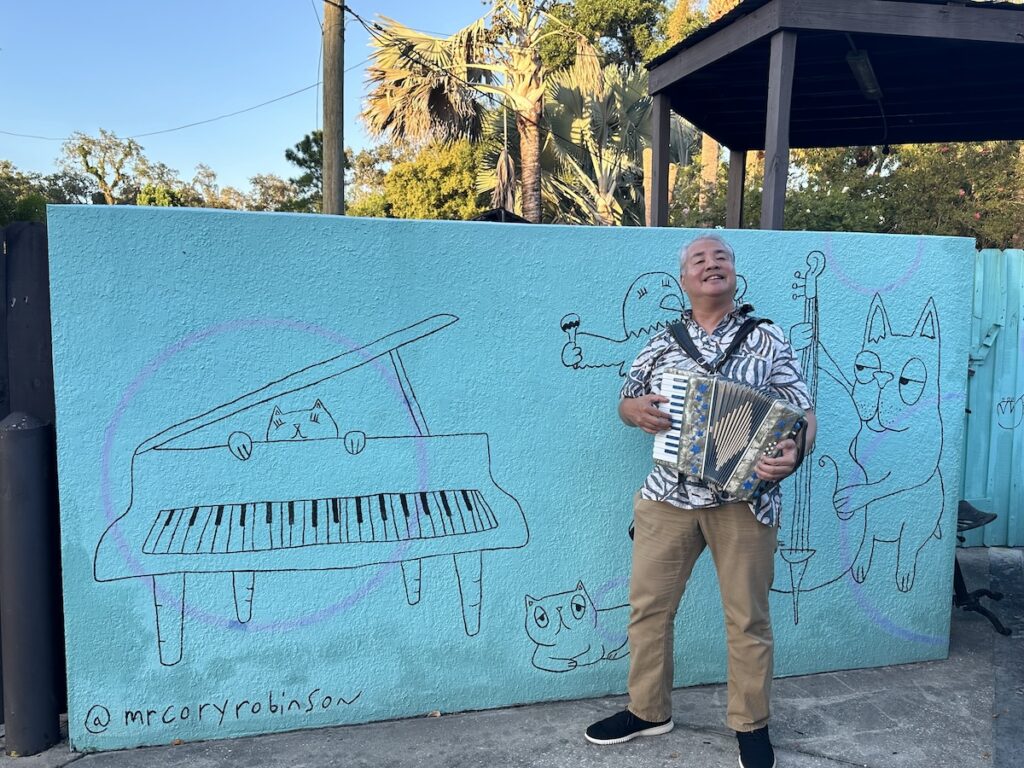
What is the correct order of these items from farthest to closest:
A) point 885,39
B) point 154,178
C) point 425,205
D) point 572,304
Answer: point 154,178
point 425,205
point 885,39
point 572,304

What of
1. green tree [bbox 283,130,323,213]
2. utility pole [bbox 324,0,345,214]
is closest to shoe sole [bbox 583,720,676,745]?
utility pole [bbox 324,0,345,214]

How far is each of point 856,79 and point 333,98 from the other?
5.45 m

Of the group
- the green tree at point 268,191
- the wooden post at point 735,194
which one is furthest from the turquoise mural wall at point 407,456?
the green tree at point 268,191

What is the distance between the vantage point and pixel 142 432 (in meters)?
2.54

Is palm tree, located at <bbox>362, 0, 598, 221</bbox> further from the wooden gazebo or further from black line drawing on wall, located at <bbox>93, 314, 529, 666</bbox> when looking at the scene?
black line drawing on wall, located at <bbox>93, 314, 529, 666</bbox>

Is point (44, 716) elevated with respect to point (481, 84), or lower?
lower

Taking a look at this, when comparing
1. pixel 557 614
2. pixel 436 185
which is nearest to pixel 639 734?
pixel 557 614

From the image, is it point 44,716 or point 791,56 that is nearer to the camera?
point 44,716

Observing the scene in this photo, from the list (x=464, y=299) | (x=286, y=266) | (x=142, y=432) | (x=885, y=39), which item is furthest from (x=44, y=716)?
(x=885, y=39)

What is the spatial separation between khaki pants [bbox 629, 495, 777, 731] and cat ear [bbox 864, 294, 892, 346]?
1.21 metres

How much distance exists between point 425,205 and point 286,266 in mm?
17433

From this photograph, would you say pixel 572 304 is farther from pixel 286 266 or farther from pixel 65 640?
pixel 65 640

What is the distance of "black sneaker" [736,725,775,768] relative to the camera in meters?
2.46

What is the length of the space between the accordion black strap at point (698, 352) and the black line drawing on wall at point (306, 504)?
84cm
